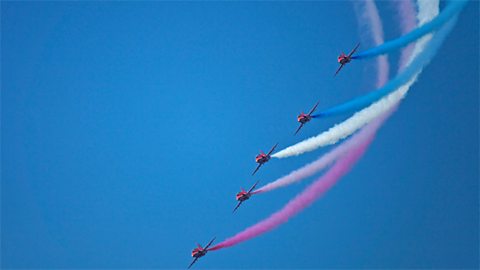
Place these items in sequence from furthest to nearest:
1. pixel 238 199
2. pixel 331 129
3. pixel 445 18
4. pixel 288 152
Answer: pixel 238 199 → pixel 288 152 → pixel 331 129 → pixel 445 18

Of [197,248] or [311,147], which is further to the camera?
[197,248]

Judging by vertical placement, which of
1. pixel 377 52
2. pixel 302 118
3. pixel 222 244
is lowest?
pixel 222 244

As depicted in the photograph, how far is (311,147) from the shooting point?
30703mm

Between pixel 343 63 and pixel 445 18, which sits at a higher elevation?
→ pixel 343 63

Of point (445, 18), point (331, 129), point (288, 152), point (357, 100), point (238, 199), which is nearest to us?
point (445, 18)

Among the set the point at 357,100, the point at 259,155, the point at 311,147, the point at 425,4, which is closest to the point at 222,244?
the point at 259,155

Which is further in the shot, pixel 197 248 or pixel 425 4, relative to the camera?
pixel 197 248

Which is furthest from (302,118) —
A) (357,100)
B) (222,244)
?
(222,244)

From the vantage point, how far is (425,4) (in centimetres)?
2623

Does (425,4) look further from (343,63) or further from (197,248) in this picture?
(197,248)

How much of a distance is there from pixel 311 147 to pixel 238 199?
6.24 meters

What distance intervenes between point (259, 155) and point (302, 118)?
352 centimetres

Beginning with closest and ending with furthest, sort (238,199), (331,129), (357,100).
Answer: (357,100), (331,129), (238,199)

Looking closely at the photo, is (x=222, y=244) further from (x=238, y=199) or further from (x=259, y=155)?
(x=259, y=155)
